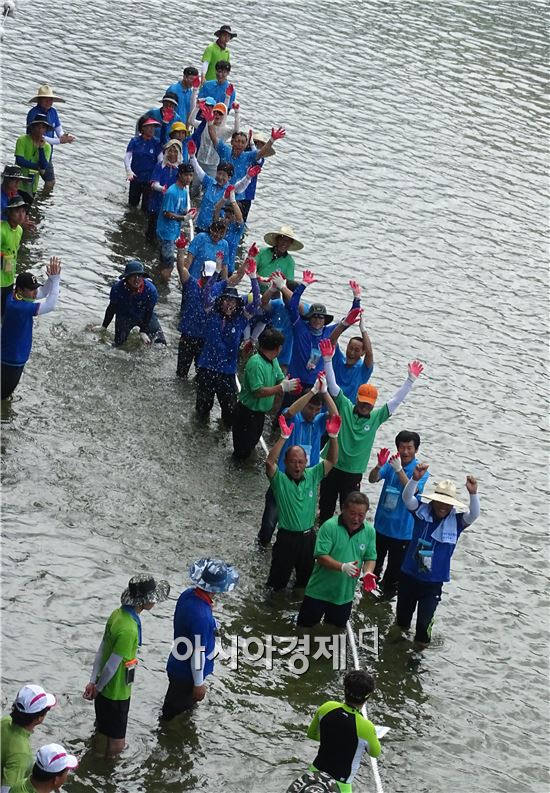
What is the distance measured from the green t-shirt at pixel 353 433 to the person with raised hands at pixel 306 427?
0.60ft

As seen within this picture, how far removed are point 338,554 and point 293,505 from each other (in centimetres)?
89

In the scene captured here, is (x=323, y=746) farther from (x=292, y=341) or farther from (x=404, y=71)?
(x=404, y=71)

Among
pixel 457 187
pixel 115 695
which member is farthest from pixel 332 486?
pixel 457 187

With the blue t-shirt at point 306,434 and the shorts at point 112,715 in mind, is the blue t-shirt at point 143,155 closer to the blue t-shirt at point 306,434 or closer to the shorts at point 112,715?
the blue t-shirt at point 306,434

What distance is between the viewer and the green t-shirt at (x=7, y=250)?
15.2 m

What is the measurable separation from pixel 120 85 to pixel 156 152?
254 inches

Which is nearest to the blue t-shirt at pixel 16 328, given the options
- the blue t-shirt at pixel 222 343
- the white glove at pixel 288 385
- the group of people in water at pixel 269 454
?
the group of people in water at pixel 269 454

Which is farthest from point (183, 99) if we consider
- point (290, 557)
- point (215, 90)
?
point (290, 557)

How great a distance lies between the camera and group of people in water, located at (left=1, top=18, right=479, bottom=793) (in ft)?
32.2

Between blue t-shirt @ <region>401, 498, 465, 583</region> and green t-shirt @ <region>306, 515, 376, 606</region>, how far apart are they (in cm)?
53

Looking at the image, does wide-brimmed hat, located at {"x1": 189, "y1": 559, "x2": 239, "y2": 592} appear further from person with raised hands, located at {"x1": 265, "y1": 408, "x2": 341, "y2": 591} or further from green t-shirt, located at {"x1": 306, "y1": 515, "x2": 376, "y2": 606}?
person with raised hands, located at {"x1": 265, "y1": 408, "x2": 341, "y2": 591}

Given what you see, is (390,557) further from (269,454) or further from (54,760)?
(54,760)

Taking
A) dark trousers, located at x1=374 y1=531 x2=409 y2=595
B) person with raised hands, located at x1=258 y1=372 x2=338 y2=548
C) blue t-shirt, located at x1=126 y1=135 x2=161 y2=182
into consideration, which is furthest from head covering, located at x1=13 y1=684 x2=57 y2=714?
blue t-shirt, located at x1=126 y1=135 x2=161 y2=182

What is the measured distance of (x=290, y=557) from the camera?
1278 centimetres
